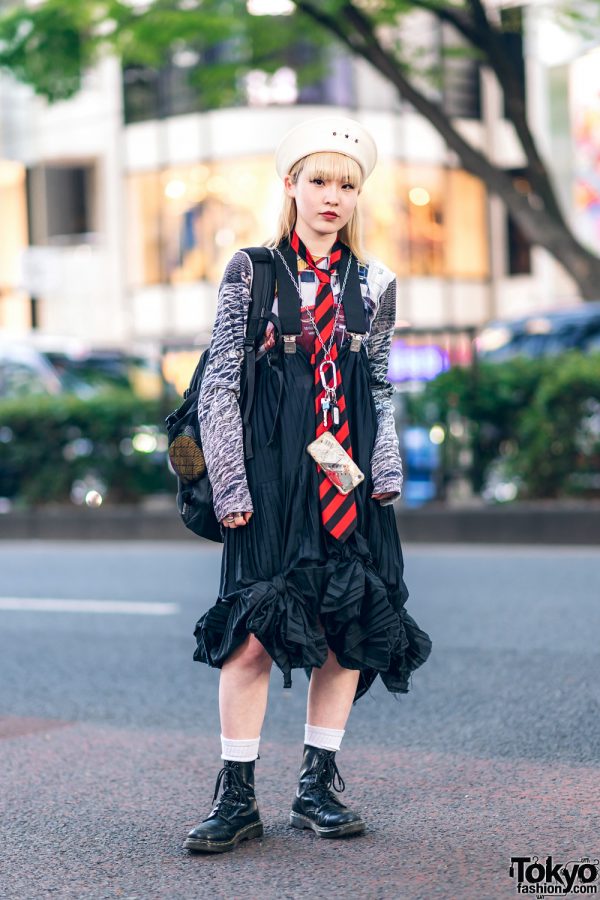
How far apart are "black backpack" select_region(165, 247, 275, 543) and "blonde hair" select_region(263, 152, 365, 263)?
103mm

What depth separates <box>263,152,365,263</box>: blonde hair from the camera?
3.77 m

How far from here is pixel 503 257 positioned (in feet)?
107

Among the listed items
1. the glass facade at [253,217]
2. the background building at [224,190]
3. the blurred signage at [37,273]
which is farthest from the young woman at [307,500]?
the glass facade at [253,217]

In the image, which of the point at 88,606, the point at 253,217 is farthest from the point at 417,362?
the point at 253,217

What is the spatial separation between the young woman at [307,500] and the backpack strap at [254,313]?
0.02 metres

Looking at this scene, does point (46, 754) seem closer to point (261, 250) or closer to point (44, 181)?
point (261, 250)

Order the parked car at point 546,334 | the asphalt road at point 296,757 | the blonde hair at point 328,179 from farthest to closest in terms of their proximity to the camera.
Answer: the parked car at point 546,334 < the blonde hair at point 328,179 < the asphalt road at point 296,757

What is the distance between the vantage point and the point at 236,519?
3.65 meters

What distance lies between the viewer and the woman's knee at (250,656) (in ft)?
12.2

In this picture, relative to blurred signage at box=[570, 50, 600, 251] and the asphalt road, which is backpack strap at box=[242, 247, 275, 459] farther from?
blurred signage at box=[570, 50, 600, 251]

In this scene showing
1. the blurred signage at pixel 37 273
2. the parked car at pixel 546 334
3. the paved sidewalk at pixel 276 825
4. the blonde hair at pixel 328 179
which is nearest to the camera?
the paved sidewalk at pixel 276 825

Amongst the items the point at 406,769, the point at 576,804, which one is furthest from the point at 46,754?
the point at 576,804

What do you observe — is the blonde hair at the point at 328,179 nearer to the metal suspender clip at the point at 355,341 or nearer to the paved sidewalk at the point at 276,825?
the metal suspender clip at the point at 355,341

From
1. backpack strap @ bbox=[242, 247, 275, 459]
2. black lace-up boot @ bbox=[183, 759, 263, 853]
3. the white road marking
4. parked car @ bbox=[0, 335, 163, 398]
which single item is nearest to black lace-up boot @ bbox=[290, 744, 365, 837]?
black lace-up boot @ bbox=[183, 759, 263, 853]
